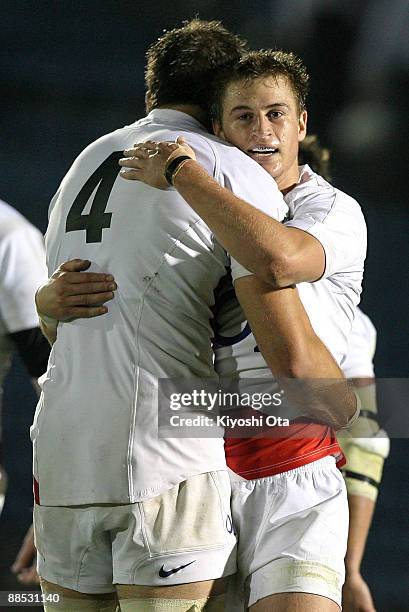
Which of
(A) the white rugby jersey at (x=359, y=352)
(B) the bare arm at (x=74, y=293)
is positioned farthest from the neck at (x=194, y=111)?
(A) the white rugby jersey at (x=359, y=352)

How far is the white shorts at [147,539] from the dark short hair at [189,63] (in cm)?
72

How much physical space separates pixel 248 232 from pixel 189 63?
49 cm

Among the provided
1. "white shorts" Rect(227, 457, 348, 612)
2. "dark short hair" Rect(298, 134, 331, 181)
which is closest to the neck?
"white shorts" Rect(227, 457, 348, 612)

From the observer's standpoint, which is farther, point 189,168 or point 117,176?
point 117,176

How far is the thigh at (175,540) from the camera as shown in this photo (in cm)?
150

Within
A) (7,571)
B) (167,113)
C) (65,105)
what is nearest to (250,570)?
(167,113)

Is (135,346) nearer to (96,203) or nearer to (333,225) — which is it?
(96,203)

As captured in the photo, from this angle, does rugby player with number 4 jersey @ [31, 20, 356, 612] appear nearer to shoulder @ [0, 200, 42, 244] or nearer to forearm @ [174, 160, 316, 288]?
forearm @ [174, 160, 316, 288]

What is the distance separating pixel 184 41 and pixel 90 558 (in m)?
0.97

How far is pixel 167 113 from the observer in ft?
5.80

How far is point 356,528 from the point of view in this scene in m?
3.05

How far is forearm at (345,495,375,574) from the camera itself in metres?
3.03

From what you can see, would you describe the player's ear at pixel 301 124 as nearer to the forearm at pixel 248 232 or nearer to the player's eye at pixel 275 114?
the player's eye at pixel 275 114

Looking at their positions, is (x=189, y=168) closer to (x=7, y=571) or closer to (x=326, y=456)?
(x=326, y=456)
